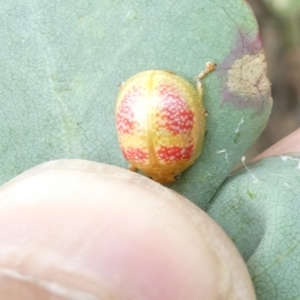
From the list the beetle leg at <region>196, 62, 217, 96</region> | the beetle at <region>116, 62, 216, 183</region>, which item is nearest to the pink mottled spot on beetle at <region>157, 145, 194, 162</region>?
the beetle at <region>116, 62, 216, 183</region>

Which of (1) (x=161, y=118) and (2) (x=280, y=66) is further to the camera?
(2) (x=280, y=66)

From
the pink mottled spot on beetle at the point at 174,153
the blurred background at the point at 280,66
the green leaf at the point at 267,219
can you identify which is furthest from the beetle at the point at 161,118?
the blurred background at the point at 280,66

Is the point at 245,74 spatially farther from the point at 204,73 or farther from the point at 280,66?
the point at 280,66

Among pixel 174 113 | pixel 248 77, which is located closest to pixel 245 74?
pixel 248 77

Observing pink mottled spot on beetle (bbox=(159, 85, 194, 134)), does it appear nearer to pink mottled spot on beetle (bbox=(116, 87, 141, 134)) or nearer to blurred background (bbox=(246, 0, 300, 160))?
pink mottled spot on beetle (bbox=(116, 87, 141, 134))

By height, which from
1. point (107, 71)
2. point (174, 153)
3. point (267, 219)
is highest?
point (107, 71)

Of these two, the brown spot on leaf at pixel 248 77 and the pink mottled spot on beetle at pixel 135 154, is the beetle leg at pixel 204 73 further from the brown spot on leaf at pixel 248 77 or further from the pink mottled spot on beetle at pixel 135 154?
the pink mottled spot on beetle at pixel 135 154

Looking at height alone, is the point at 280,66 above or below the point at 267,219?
below
